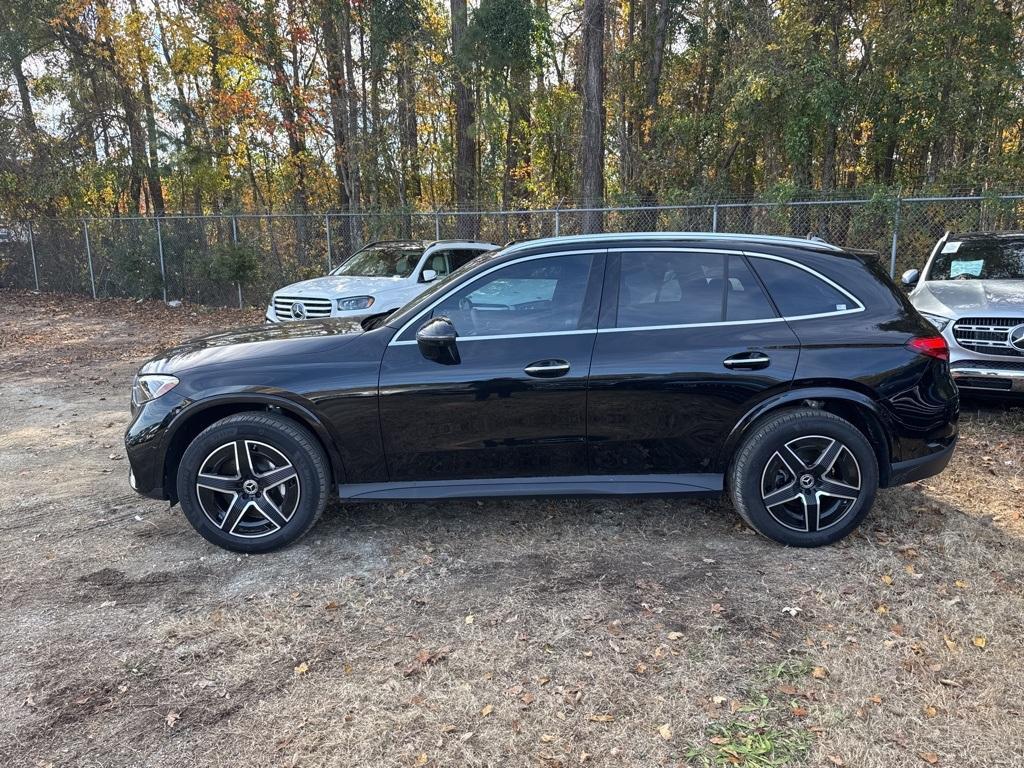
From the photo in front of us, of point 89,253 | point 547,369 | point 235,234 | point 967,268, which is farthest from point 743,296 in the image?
point 89,253

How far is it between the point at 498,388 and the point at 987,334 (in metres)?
4.45

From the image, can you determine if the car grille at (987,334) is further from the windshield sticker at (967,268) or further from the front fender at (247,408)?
the front fender at (247,408)

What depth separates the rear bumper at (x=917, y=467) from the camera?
3980mm

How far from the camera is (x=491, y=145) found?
20484 millimetres

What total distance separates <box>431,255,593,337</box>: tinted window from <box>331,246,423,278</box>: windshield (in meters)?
6.10

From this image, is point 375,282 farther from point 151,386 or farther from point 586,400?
point 586,400

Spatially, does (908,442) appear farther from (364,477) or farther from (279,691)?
(279,691)

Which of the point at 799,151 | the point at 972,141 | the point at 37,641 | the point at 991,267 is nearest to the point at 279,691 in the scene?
the point at 37,641

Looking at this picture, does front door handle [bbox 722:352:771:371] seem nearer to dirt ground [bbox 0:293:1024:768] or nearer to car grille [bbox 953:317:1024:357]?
dirt ground [bbox 0:293:1024:768]

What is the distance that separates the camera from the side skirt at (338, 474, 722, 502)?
397cm

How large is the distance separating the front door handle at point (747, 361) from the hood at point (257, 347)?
2.09m

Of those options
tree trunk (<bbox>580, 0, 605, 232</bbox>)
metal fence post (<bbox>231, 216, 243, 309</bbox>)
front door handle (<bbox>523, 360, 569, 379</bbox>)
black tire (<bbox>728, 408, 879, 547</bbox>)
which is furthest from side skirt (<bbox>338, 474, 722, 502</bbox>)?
metal fence post (<bbox>231, 216, 243, 309</bbox>)

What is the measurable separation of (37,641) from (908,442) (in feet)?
14.7

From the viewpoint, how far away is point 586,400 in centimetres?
388
